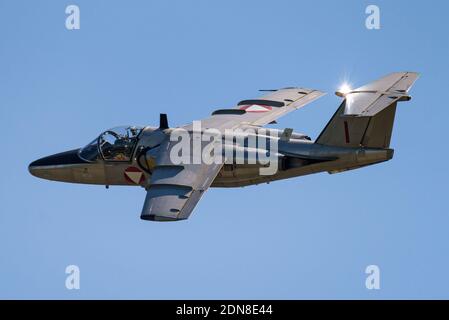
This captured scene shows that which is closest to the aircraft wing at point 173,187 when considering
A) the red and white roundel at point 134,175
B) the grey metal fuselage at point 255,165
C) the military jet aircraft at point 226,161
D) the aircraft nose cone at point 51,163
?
the military jet aircraft at point 226,161

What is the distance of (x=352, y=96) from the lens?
54500mm

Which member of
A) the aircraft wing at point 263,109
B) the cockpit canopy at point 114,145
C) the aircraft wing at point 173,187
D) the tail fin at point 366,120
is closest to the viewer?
the aircraft wing at point 173,187

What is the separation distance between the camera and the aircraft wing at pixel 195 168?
50750 millimetres

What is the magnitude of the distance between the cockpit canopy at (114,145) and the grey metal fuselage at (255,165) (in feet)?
0.60

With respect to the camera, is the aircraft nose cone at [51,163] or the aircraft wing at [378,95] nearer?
the aircraft wing at [378,95]

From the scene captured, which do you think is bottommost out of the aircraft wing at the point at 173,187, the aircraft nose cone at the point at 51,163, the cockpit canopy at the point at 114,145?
the aircraft wing at the point at 173,187

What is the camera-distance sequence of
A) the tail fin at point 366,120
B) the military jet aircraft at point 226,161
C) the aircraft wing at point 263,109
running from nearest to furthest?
the military jet aircraft at point 226,161 → the tail fin at point 366,120 → the aircraft wing at point 263,109

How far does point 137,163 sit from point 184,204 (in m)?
6.38

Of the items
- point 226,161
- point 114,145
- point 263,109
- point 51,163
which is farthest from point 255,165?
point 51,163

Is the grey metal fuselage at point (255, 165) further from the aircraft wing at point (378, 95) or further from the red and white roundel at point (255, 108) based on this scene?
the red and white roundel at point (255, 108)

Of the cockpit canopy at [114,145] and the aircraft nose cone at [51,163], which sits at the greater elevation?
the cockpit canopy at [114,145]

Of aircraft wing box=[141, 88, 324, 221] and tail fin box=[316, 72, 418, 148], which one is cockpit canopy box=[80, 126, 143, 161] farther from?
tail fin box=[316, 72, 418, 148]

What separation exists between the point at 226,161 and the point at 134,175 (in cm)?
407

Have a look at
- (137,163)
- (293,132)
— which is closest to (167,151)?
(137,163)
